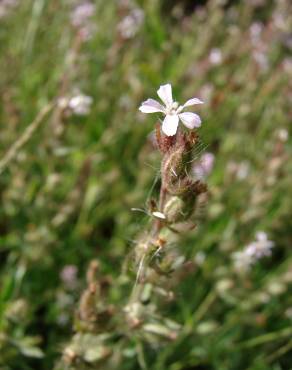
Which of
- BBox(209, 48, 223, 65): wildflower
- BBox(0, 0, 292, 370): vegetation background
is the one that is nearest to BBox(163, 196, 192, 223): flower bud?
BBox(0, 0, 292, 370): vegetation background

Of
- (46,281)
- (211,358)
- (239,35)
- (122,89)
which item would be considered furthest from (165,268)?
(239,35)

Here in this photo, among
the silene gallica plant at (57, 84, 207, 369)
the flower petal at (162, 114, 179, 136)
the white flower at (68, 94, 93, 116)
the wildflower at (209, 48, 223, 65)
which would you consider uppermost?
the wildflower at (209, 48, 223, 65)

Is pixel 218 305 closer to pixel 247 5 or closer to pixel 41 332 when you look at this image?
pixel 41 332

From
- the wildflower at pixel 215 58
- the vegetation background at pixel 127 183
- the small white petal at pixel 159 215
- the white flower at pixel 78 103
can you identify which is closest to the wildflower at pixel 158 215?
the small white petal at pixel 159 215

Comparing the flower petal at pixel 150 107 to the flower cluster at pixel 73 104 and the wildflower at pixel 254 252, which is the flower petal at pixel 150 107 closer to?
the flower cluster at pixel 73 104

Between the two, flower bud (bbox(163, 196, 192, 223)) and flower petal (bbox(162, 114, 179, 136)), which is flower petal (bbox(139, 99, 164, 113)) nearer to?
flower petal (bbox(162, 114, 179, 136))

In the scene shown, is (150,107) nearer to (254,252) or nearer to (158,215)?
(158,215)
